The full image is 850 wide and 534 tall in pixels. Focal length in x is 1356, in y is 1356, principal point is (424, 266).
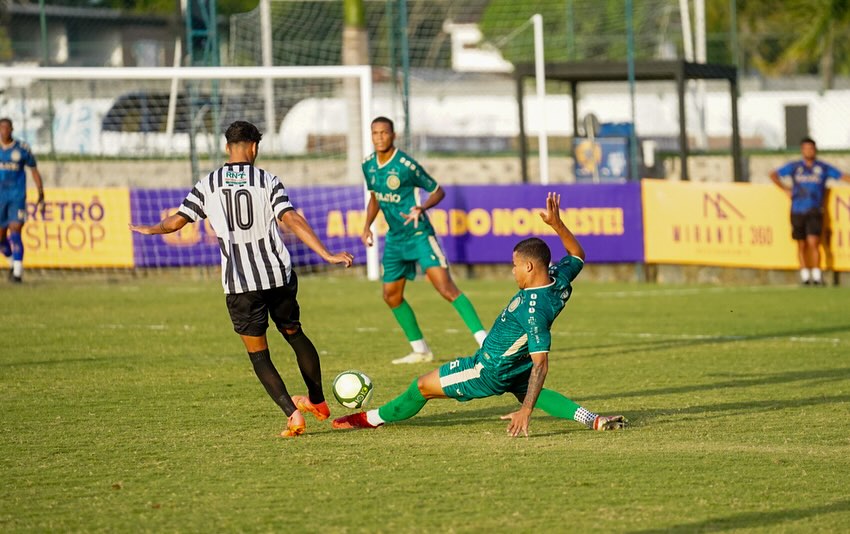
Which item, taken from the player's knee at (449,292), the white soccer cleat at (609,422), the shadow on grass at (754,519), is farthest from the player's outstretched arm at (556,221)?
the player's knee at (449,292)

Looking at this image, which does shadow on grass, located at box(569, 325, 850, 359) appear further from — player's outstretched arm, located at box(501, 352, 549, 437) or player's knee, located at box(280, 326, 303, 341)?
player's outstretched arm, located at box(501, 352, 549, 437)

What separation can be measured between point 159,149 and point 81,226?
279 inches

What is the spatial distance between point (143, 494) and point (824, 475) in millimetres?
3462

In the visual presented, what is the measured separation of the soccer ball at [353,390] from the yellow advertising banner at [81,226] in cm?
1204

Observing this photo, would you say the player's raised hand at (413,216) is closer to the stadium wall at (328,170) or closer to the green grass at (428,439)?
the green grass at (428,439)

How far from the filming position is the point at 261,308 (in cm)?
828

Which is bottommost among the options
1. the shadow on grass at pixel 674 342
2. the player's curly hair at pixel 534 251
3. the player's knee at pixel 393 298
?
the shadow on grass at pixel 674 342

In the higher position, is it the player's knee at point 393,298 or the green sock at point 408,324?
the player's knee at point 393,298

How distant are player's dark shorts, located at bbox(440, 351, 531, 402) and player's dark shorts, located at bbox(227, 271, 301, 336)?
1.03 meters

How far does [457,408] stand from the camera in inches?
367

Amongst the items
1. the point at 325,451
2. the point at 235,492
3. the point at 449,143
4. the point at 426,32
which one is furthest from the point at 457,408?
the point at 449,143

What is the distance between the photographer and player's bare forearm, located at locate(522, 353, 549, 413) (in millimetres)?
7555

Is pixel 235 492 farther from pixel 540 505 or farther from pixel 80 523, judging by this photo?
pixel 540 505

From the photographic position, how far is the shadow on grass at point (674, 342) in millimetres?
12211
